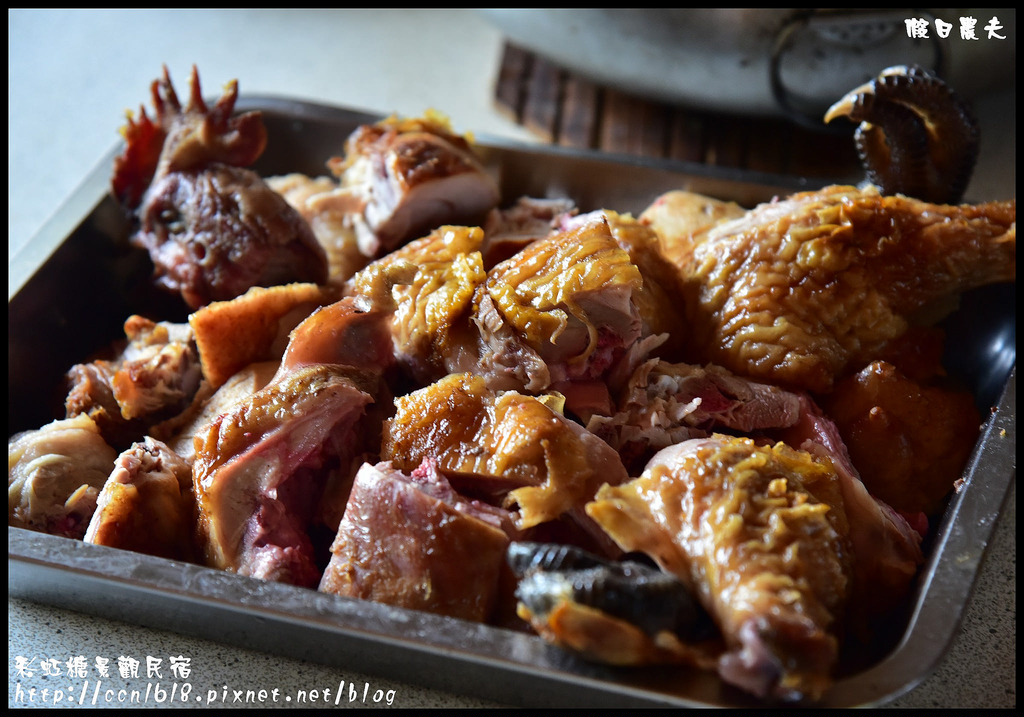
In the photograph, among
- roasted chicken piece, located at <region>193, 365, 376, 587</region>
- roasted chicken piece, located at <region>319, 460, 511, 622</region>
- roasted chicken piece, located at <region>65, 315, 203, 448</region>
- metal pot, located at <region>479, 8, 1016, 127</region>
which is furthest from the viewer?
metal pot, located at <region>479, 8, 1016, 127</region>

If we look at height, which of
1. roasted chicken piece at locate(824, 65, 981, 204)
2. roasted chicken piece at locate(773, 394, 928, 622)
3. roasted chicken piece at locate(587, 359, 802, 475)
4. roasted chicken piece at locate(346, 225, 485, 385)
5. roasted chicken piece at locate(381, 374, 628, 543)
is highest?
roasted chicken piece at locate(824, 65, 981, 204)

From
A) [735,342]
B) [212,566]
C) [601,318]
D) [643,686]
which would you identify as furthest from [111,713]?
[735,342]

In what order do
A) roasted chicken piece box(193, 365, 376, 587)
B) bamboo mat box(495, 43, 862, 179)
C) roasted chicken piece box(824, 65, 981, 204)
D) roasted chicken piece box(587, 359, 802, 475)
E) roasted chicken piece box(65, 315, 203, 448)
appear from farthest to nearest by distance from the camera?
1. bamboo mat box(495, 43, 862, 179)
2. roasted chicken piece box(824, 65, 981, 204)
3. roasted chicken piece box(65, 315, 203, 448)
4. roasted chicken piece box(587, 359, 802, 475)
5. roasted chicken piece box(193, 365, 376, 587)

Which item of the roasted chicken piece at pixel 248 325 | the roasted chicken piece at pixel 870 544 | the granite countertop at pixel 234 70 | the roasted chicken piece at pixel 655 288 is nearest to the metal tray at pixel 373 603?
the roasted chicken piece at pixel 870 544

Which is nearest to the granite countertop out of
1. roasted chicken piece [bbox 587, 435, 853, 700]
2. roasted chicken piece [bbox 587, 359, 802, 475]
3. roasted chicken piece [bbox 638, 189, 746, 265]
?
roasted chicken piece [bbox 638, 189, 746, 265]

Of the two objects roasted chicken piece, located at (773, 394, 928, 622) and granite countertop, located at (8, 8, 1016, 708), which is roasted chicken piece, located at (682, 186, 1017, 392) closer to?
roasted chicken piece, located at (773, 394, 928, 622)

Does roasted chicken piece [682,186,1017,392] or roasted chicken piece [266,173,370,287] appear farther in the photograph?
roasted chicken piece [266,173,370,287]

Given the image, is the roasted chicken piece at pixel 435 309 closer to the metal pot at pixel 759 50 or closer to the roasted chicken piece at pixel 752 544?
the roasted chicken piece at pixel 752 544
